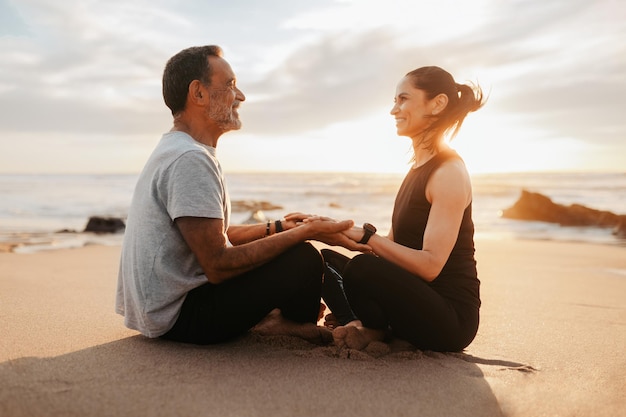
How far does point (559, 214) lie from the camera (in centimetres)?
1559

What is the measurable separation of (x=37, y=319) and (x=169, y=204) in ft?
6.72

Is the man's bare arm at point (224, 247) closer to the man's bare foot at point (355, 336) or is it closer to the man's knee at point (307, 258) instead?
the man's knee at point (307, 258)

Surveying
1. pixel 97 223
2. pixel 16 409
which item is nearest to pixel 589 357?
pixel 16 409

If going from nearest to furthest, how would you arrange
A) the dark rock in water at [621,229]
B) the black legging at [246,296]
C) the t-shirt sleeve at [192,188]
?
the t-shirt sleeve at [192,188], the black legging at [246,296], the dark rock in water at [621,229]

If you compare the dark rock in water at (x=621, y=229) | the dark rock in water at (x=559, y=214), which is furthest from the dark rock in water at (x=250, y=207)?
the dark rock in water at (x=621, y=229)

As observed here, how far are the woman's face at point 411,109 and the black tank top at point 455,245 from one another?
349 millimetres

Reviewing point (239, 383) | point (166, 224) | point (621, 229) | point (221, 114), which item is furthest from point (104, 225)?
point (621, 229)

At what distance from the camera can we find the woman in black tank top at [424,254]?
336cm

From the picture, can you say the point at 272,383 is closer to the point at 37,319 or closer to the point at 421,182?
the point at 421,182

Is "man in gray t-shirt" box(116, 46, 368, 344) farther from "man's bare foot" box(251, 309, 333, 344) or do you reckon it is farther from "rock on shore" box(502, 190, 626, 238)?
"rock on shore" box(502, 190, 626, 238)

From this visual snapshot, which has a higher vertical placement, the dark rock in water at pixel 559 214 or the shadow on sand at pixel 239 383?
the dark rock in water at pixel 559 214

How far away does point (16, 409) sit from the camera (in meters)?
2.46

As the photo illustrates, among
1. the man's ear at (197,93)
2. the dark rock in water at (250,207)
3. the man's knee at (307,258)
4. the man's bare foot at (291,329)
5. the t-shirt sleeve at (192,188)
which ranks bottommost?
the dark rock in water at (250,207)

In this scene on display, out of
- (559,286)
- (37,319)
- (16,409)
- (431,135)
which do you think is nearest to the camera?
(16,409)
